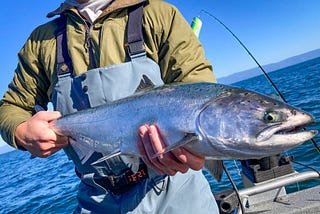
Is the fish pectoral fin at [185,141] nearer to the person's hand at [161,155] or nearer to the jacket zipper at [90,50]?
the person's hand at [161,155]

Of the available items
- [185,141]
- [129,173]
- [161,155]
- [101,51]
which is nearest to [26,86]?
[101,51]

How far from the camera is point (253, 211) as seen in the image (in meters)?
4.59

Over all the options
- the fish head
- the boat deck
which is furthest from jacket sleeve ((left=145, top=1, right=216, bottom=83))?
the boat deck

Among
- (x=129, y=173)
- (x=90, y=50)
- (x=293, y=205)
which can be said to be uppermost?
(x=90, y=50)

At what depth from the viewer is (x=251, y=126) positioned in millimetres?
1992

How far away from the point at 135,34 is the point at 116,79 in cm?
43

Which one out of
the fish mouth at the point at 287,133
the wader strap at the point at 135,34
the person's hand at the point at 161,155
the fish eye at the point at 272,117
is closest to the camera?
the fish mouth at the point at 287,133

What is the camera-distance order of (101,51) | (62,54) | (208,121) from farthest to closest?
(62,54) → (101,51) → (208,121)

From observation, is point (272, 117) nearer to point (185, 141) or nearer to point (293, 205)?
point (185, 141)

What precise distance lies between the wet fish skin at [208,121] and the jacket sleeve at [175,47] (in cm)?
42

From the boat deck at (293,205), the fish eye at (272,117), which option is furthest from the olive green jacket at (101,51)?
the boat deck at (293,205)

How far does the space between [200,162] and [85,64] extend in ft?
4.84

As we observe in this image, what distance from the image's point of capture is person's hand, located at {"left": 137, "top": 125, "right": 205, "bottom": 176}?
2154mm

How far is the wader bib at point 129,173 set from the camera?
2.84 metres
